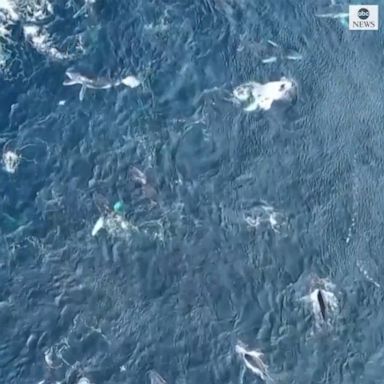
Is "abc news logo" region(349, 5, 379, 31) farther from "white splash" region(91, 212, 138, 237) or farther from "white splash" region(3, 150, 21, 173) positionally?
"white splash" region(3, 150, 21, 173)

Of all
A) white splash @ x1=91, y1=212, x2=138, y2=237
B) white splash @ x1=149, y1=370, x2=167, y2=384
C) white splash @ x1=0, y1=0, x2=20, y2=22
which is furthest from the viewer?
white splash @ x1=0, y1=0, x2=20, y2=22

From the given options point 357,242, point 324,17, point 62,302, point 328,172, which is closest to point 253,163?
point 328,172

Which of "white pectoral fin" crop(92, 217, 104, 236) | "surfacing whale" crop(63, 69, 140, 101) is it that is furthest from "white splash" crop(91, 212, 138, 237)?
"surfacing whale" crop(63, 69, 140, 101)

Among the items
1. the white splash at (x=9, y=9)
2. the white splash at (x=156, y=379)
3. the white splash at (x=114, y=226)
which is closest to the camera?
the white splash at (x=156, y=379)

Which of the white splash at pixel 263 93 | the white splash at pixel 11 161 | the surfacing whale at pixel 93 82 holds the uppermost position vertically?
the surfacing whale at pixel 93 82

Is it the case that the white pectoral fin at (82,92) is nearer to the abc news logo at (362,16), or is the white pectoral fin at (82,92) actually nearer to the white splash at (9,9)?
the white splash at (9,9)

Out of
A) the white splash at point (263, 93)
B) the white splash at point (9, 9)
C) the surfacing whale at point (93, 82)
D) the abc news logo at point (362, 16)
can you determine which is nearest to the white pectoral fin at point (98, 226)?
the surfacing whale at point (93, 82)

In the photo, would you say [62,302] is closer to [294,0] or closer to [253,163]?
[253,163]
